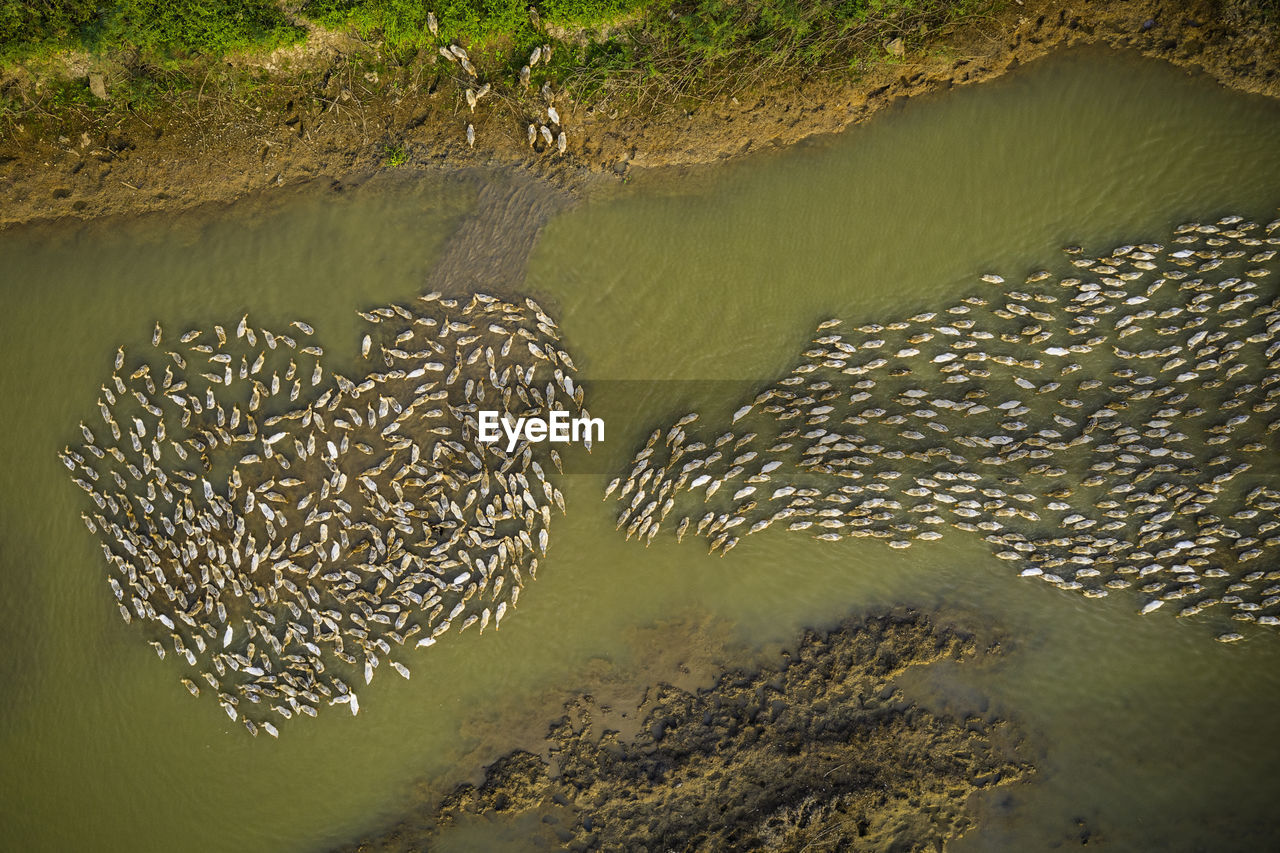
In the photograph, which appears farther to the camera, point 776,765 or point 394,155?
point 394,155

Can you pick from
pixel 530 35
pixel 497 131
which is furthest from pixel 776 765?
pixel 530 35

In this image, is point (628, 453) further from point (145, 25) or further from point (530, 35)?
point (145, 25)

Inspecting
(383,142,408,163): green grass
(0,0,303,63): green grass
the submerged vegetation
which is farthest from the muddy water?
(0,0,303,63): green grass

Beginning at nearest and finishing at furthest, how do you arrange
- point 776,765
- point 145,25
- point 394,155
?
point 776,765, point 145,25, point 394,155

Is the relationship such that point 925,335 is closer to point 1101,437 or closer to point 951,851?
point 1101,437

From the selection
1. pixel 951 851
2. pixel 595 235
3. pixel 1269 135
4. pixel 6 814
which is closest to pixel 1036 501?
pixel 951 851
